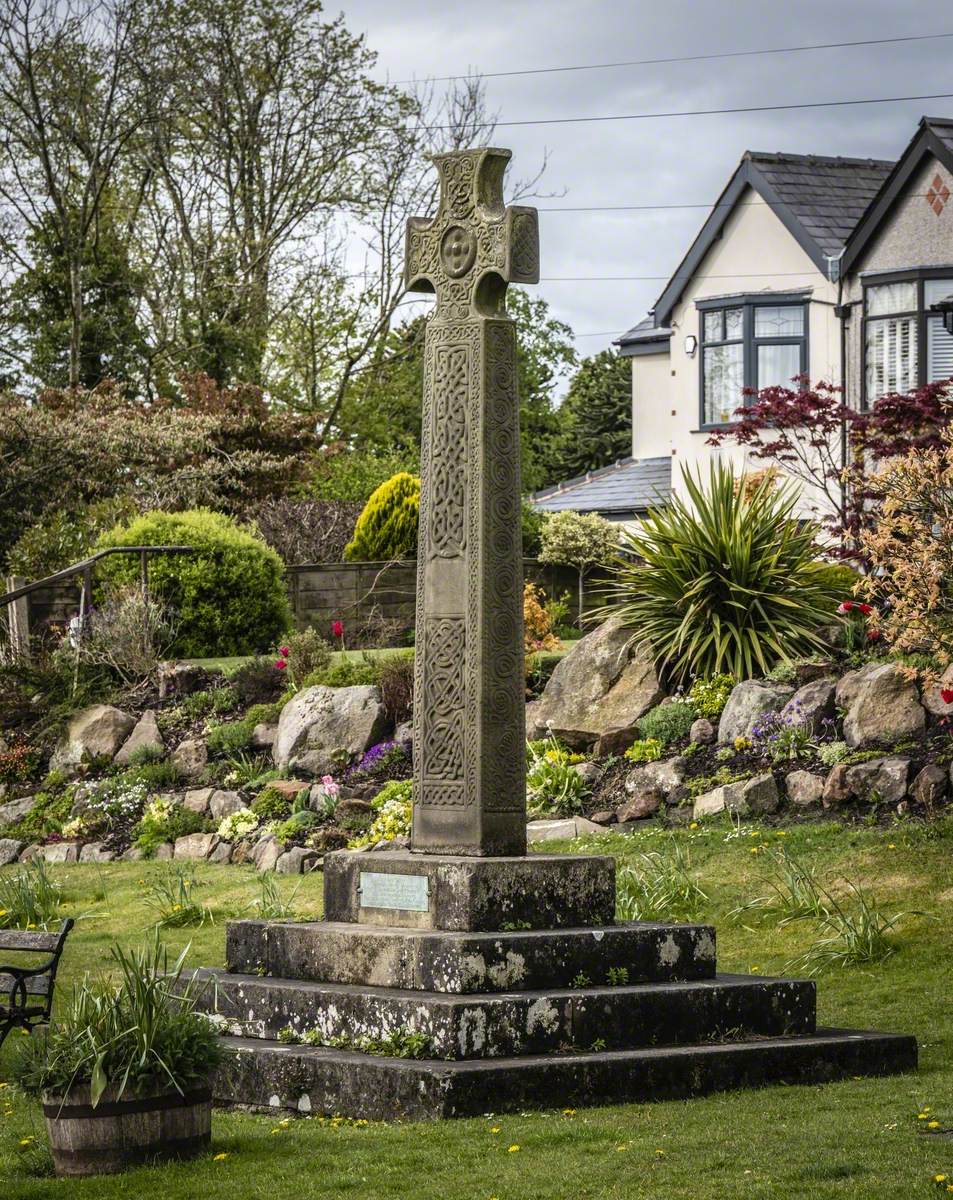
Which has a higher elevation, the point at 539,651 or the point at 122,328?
the point at 122,328

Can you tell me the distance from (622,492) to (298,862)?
19829 millimetres

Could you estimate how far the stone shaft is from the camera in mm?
8258

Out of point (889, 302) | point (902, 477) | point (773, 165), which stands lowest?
point (902, 477)

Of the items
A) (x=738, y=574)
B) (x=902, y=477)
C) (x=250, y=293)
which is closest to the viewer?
(x=902, y=477)

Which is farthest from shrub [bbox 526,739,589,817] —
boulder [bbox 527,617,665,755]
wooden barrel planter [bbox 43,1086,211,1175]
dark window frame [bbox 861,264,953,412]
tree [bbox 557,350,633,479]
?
tree [bbox 557,350,633,479]

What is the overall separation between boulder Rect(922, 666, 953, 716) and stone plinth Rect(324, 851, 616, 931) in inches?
221

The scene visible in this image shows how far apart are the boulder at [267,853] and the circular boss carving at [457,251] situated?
725 centimetres

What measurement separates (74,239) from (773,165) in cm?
1450

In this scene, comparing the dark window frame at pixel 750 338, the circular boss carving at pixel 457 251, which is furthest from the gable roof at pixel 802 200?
the circular boss carving at pixel 457 251

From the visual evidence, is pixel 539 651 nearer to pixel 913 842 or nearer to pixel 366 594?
pixel 366 594

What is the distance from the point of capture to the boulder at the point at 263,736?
1745 centimetres

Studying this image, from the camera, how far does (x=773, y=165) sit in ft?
95.9

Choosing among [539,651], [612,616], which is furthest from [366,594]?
[612,616]

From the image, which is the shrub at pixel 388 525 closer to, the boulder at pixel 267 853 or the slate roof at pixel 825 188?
the slate roof at pixel 825 188
